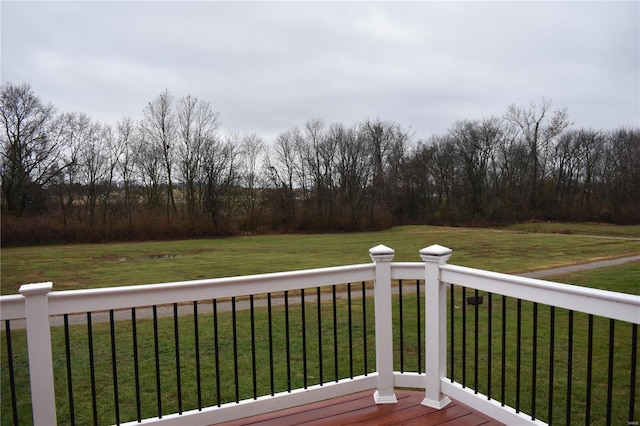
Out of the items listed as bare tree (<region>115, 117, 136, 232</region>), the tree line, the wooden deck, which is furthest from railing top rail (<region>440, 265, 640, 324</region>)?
bare tree (<region>115, 117, 136, 232</region>)

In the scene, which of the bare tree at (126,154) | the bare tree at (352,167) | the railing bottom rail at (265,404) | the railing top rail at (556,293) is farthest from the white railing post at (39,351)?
the bare tree at (352,167)

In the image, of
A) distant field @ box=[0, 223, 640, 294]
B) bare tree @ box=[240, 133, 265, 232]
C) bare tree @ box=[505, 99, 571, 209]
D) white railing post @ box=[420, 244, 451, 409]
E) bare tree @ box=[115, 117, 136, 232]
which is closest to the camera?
white railing post @ box=[420, 244, 451, 409]

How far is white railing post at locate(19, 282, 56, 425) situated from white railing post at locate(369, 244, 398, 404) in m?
1.86

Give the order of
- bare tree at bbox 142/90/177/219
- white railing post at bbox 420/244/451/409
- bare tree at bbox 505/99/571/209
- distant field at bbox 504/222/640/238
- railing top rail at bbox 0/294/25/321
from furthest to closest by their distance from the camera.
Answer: bare tree at bbox 505/99/571/209 < bare tree at bbox 142/90/177/219 < distant field at bbox 504/222/640/238 < white railing post at bbox 420/244/451/409 < railing top rail at bbox 0/294/25/321

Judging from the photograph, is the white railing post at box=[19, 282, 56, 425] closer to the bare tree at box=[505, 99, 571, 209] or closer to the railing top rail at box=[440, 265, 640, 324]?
the railing top rail at box=[440, 265, 640, 324]

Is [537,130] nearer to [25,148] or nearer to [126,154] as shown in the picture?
[126,154]

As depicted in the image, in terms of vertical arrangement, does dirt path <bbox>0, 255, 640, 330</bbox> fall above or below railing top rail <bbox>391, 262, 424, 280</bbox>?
below

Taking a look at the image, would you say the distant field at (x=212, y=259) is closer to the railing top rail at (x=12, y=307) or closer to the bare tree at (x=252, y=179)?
the bare tree at (x=252, y=179)

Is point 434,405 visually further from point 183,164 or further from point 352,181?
point 352,181

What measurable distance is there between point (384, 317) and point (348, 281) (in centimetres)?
37

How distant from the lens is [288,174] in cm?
3319

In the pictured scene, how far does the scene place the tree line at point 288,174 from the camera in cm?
2497

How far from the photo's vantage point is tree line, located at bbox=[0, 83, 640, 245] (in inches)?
983

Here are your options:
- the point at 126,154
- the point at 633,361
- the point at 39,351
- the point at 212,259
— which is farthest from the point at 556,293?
the point at 126,154
